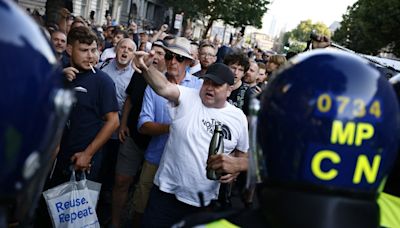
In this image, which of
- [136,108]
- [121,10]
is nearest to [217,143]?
[136,108]

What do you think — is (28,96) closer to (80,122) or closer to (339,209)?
(339,209)

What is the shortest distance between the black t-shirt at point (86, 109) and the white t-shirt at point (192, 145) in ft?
2.33

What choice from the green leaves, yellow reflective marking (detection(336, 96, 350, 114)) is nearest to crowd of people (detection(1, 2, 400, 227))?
yellow reflective marking (detection(336, 96, 350, 114))

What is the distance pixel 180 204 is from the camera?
3.53 meters

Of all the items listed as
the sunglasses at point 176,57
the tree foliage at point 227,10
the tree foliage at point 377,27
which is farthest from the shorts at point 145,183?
the tree foliage at point 227,10

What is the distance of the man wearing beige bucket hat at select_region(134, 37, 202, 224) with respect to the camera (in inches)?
168

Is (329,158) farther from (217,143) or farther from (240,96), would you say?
(240,96)

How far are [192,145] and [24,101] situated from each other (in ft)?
7.31

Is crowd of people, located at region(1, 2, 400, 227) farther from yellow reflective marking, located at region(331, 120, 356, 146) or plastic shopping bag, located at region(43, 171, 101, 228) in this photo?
plastic shopping bag, located at region(43, 171, 101, 228)

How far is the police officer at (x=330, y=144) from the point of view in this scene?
1413 mm

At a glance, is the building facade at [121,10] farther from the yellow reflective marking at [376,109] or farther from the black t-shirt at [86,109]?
the yellow reflective marking at [376,109]

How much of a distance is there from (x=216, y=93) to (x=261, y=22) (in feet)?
147

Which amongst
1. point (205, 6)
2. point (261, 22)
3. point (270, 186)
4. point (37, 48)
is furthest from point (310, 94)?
point (261, 22)

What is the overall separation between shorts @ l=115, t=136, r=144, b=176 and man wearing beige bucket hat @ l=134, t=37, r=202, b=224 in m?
0.40
